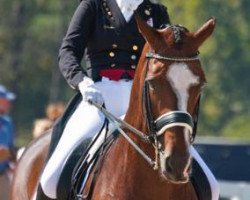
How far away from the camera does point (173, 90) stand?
774 centimetres

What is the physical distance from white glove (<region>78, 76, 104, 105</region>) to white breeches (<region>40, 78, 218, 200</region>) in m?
0.50

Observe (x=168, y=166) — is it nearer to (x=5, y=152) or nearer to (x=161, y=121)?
(x=161, y=121)

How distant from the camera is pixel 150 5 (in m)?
9.31

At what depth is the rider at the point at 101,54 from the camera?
9.11 m

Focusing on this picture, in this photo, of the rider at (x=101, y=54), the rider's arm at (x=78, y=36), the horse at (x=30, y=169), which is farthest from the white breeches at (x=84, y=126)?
the horse at (x=30, y=169)

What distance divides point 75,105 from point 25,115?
39.4m

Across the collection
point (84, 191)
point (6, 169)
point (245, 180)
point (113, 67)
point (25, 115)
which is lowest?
point (25, 115)

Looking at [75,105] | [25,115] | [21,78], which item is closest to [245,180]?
[75,105]

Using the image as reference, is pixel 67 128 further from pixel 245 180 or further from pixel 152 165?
pixel 245 180

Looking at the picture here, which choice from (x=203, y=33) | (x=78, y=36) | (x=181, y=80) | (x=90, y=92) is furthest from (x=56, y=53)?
(x=181, y=80)

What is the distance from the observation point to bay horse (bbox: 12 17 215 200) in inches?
301

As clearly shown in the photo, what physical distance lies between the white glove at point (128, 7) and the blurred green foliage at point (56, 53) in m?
35.0

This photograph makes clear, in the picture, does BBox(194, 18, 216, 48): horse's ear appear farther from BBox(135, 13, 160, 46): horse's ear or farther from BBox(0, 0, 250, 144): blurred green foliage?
BBox(0, 0, 250, 144): blurred green foliage

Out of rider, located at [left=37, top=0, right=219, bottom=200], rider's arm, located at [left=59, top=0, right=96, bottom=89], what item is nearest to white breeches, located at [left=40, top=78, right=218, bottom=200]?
rider, located at [left=37, top=0, right=219, bottom=200]
